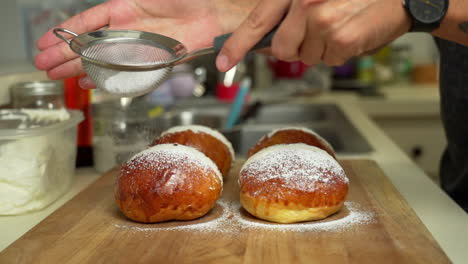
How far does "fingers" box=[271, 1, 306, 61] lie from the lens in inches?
33.9

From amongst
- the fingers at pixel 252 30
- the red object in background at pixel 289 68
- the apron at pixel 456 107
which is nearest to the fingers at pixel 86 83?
the fingers at pixel 252 30

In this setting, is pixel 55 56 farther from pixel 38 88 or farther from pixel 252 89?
pixel 252 89

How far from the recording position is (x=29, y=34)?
5.66ft

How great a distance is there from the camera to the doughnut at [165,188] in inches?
36.1

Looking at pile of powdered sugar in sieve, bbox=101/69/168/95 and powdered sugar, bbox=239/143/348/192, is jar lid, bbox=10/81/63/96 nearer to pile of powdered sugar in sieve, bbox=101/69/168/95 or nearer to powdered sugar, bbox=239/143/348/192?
pile of powdered sugar in sieve, bbox=101/69/168/95

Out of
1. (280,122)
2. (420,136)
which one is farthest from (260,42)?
(420,136)

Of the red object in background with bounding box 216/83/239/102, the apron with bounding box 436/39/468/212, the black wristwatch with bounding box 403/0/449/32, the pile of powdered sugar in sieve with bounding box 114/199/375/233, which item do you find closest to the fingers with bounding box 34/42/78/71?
the pile of powdered sugar in sieve with bounding box 114/199/375/233

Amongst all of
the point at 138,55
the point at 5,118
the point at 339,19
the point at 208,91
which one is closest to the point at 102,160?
the point at 5,118

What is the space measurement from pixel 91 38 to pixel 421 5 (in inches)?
22.9

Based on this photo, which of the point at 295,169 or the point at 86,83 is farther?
the point at 86,83

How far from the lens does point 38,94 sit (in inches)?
46.0

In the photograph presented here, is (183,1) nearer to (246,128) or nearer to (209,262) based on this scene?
(209,262)

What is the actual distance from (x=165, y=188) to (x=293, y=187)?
0.73 feet

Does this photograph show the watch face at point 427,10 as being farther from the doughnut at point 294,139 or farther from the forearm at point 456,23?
the doughnut at point 294,139
